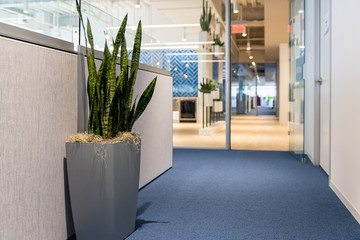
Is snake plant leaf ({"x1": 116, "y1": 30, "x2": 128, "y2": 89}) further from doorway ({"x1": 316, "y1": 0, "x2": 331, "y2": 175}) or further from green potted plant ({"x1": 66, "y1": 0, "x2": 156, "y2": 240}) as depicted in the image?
doorway ({"x1": 316, "y1": 0, "x2": 331, "y2": 175})

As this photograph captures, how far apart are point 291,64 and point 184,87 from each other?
4.76ft

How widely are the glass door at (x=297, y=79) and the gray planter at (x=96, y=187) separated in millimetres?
2763

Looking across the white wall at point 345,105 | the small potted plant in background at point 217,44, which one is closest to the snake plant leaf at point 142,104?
the white wall at point 345,105

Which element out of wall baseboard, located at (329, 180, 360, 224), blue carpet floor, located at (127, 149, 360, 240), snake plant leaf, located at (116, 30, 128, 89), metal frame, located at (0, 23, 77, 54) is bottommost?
blue carpet floor, located at (127, 149, 360, 240)

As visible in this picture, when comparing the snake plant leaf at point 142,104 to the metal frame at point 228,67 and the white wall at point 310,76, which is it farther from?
the metal frame at point 228,67

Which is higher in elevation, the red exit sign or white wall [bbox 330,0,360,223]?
the red exit sign

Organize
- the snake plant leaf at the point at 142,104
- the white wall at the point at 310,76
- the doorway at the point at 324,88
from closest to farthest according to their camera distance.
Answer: the snake plant leaf at the point at 142,104, the doorway at the point at 324,88, the white wall at the point at 310,76

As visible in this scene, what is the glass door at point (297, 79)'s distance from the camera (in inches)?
157

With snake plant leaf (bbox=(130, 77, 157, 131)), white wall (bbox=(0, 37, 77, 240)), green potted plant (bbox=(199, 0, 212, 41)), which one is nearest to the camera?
white wall (bbox=(0, 37, 77, 240))

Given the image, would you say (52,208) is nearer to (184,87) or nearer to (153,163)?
(153,163)

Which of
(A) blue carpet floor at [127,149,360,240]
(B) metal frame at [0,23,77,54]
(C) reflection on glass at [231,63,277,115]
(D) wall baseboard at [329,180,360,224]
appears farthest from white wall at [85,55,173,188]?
(C) reflection on glass at [231,63,277,115]

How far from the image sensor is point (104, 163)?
1588mm

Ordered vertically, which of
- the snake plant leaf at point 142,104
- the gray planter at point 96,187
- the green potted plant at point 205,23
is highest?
the green potted plant at point 205,23

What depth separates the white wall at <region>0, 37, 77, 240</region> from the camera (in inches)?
52.1
